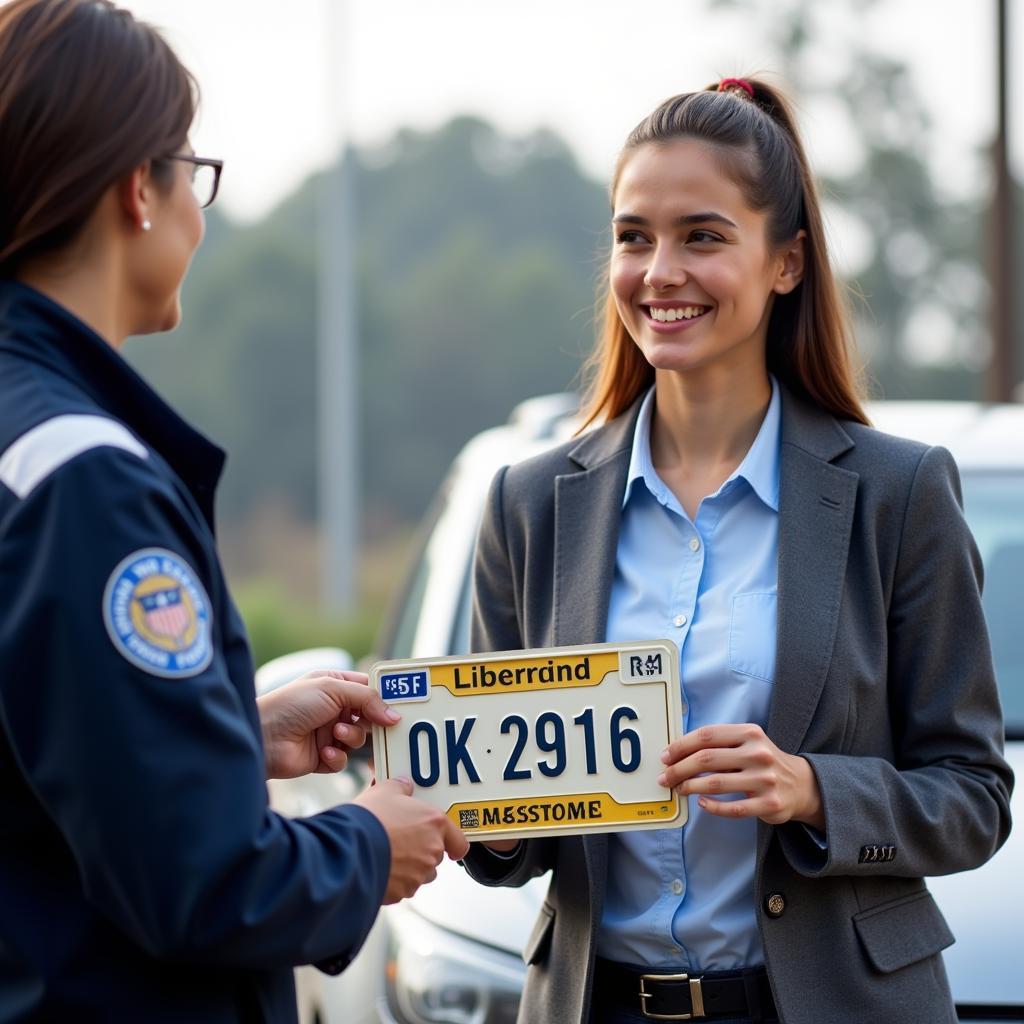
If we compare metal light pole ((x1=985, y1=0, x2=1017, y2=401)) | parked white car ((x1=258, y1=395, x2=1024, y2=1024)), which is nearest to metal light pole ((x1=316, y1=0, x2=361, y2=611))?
metal light pole ((x1=985, y1=0, x2=1017, y2=401))

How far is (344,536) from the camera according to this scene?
595 inches

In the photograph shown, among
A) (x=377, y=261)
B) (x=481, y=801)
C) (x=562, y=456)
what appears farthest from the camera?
(x=377, y=261)

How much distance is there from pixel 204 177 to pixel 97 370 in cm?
30

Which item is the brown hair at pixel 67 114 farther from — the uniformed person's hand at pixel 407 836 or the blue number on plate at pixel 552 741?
the blue number on plate at pixel 552 741

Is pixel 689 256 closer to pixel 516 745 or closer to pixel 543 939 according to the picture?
pixel 516 745

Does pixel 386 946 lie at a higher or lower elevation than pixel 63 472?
lower

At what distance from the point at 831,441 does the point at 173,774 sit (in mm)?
1342

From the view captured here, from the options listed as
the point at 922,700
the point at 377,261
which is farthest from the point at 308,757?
the point at 377,261

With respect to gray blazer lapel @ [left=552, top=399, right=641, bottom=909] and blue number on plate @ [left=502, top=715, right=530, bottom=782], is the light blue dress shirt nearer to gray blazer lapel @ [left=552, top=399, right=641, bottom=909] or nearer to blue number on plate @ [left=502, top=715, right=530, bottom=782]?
gray blazer lapel @ [left=552, top=399, right=641, bottom=909]

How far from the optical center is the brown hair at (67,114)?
1.68m

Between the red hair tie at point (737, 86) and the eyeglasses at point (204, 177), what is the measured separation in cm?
112

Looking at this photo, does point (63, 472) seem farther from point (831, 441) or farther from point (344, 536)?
point (344, 536)

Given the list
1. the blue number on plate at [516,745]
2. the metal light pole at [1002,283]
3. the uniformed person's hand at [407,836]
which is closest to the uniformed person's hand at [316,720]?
the blue number on plate at [516,745]

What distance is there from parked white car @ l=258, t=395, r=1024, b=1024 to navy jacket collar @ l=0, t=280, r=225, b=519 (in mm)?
1580
